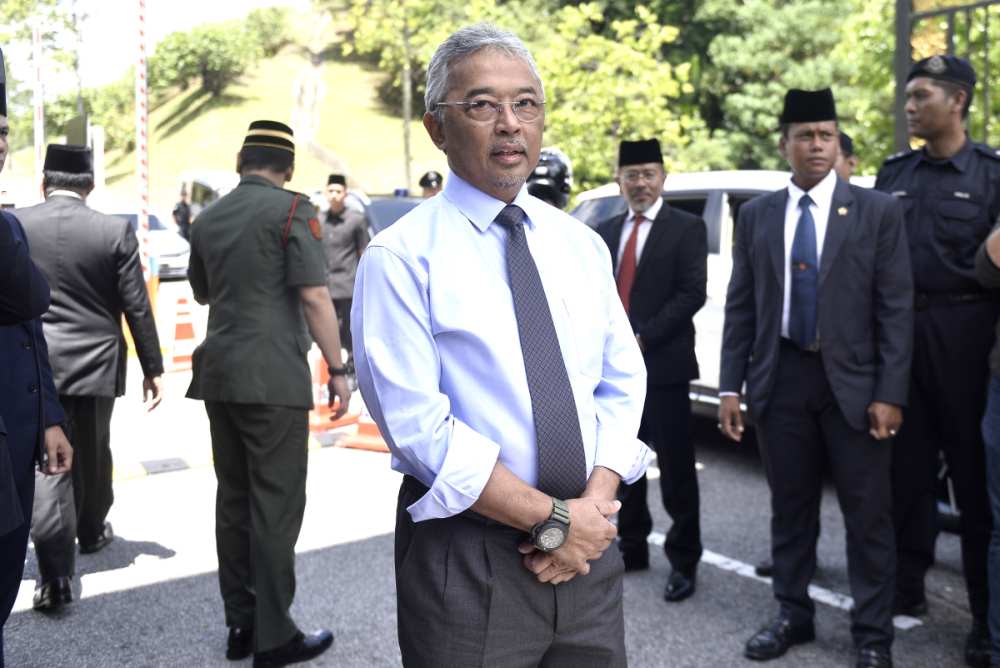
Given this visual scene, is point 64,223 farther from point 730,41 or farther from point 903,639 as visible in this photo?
point 730,41

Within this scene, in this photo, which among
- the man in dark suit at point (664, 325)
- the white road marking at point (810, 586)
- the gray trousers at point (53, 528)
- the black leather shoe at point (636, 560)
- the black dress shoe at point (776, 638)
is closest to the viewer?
the black dress shoe at point (776, 638)

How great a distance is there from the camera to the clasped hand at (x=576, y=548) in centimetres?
221

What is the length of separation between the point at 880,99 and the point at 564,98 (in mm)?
8910

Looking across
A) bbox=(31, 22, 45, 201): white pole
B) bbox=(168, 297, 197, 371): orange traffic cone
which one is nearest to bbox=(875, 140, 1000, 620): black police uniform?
bbox=(168, 297, 197, 371): orange traffic cone

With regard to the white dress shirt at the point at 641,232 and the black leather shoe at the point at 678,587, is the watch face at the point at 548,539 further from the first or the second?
the white dress shirt at the point at 641,232

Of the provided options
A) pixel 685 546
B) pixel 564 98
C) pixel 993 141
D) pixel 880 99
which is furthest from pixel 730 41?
pixel 685 546

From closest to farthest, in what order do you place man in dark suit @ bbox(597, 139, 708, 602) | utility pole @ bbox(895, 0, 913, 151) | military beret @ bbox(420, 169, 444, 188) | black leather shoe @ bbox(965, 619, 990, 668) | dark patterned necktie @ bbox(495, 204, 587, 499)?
dark patterned necktie @ bbox(495, 204, 587, 499) → black leather shoe @ bbox(965, 619, 990, 668) → man in dark suit @ bbox(597, 139, 708, 602) → utility pole @ bbox(895, 0, 913, 151) → military beret @ bbox(420, 169, 444, 188)

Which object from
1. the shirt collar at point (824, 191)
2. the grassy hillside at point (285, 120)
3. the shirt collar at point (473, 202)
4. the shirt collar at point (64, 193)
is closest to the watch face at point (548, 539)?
the shirt collar at point (473, 202)

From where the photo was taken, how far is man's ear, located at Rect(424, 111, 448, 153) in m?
2.38

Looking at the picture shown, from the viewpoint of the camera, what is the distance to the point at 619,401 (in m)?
2.48

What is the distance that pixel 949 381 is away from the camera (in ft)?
14.7

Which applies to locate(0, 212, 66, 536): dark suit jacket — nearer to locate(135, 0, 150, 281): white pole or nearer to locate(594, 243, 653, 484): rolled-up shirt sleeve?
locate(594, 243, 653, 484): rolled-up shirt sleeve

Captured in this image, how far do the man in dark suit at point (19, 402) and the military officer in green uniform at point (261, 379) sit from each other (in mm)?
637

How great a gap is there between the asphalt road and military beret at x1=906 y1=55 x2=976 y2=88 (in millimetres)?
2352
